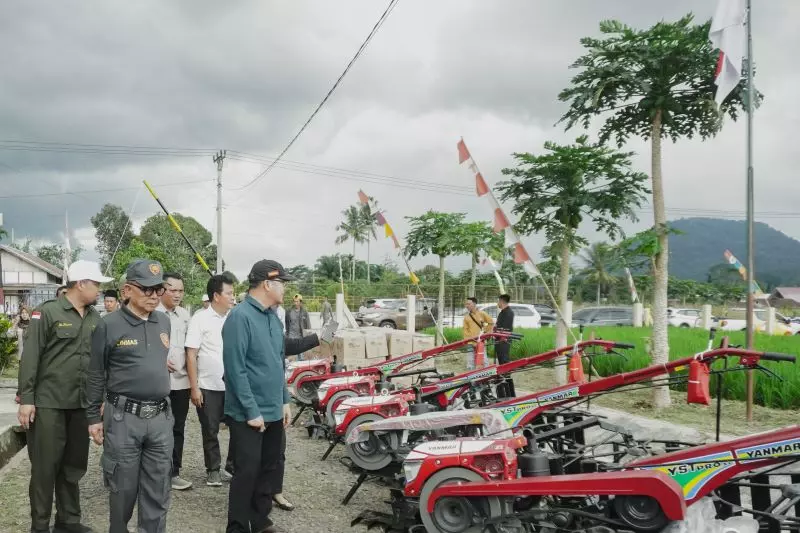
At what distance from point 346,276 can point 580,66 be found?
2316 inches

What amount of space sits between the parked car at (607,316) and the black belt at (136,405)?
2274cm

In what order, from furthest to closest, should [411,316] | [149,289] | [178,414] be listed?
[411,316] → [178,414] → [149,289]

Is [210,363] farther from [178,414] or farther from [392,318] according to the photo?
[392,318]

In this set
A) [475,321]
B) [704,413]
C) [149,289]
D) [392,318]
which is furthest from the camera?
[392,318]

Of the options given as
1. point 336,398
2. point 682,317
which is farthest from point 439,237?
point 682,317

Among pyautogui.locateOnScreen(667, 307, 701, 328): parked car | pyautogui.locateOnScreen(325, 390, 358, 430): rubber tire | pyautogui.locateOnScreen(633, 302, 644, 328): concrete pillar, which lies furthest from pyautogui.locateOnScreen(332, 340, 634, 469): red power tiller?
pyautogui.locateOnScreen(667, 307, 701, 328): parked car

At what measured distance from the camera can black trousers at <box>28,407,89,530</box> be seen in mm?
4078

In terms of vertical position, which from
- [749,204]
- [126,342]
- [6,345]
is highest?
[749,204]

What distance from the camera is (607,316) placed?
25.4 metres

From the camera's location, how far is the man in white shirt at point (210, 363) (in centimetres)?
535

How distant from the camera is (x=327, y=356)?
11.2 meters

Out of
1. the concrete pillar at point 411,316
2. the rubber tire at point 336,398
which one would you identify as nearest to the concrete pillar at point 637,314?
the concrete pillar at point 411,316

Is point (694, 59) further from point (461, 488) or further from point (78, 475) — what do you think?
point (78, 475)

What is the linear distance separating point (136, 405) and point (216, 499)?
1873 mm
